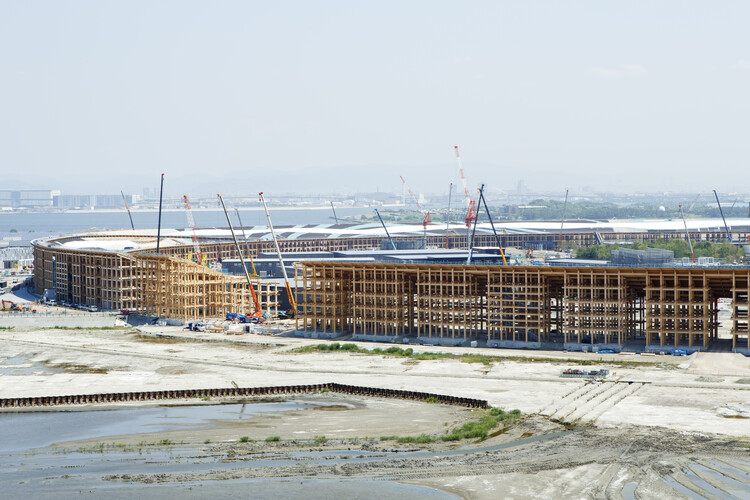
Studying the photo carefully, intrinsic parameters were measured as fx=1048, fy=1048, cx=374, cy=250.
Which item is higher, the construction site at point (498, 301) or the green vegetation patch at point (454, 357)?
the construction site at point (498, 301)

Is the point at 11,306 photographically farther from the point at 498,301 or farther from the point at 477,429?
the point at 477,429

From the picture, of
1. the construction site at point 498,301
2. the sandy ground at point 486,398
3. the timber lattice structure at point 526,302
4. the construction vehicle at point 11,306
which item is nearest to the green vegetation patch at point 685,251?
the construction site at point 498,301

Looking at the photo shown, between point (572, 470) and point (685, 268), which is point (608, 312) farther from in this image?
point (572, 470)


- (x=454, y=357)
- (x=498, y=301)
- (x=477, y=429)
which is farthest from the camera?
(x=498, y=301)

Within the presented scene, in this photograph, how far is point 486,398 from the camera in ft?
216

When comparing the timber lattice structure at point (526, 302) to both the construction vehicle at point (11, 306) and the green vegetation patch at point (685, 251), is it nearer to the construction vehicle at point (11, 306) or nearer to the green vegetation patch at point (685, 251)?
the construction vehicle at point (11, 306)

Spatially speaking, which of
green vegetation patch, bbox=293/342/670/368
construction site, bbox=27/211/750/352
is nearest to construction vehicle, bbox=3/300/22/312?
construction site, bbox=27/211/750/352

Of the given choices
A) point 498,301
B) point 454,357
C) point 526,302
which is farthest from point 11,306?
point 526,302

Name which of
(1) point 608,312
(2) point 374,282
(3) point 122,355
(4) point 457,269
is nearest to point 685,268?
(1) point 608,312

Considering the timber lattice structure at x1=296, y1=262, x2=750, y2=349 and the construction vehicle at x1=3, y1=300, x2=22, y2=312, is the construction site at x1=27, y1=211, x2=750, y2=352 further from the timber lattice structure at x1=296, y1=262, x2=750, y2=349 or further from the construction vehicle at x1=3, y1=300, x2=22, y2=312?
the construction vehicle at x1=3, y1=300, x2=22, y2=312

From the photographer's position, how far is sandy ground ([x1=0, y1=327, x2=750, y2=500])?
157 feet

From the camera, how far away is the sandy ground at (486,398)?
4788 centimetres

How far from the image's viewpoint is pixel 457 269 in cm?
9356

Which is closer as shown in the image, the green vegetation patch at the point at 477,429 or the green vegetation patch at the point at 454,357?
the green vegetation patch at the point at 477,429
